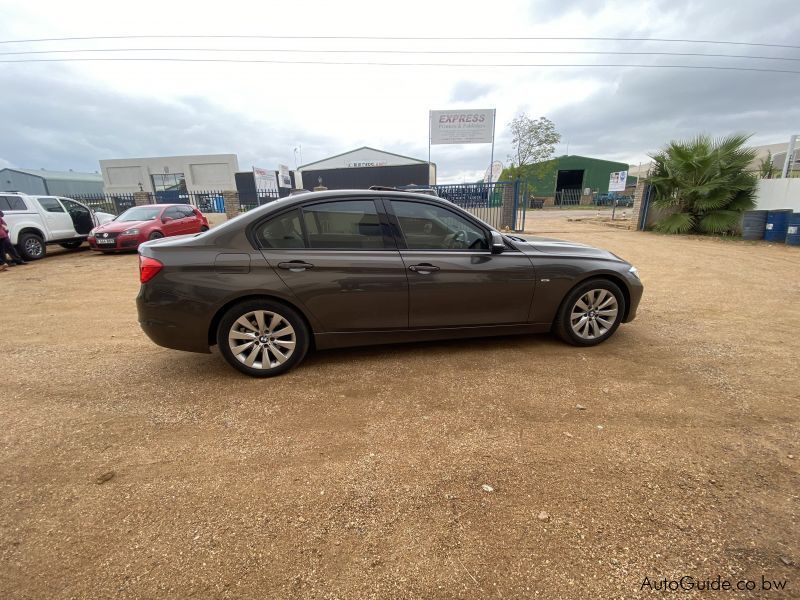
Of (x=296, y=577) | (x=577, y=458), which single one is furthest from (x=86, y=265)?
(x=577, y=458)

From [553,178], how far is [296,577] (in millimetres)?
48527

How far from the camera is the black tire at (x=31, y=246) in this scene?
9.88 metres

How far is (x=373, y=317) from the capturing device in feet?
10.8

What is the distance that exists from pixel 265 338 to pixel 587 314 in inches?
121

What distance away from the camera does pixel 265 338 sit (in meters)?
3.17

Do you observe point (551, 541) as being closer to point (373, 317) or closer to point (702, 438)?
point (702, 438)

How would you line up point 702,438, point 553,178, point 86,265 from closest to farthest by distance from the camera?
1. point 702,438
2. point 86,265
3. point 553,178

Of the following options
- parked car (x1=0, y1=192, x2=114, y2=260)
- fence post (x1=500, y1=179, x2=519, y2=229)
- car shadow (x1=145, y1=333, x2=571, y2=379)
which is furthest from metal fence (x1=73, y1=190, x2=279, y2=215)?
car shadow (x1=145, y1=333, x2=571, y2=379)

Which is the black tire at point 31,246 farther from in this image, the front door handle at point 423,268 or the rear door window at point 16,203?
the front door handle at point 423,268

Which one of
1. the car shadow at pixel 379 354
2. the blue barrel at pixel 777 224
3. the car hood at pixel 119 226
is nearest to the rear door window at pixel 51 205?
the car hood at pixel 119 226

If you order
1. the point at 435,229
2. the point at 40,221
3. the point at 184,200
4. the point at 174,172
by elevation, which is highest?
the point at 174,172

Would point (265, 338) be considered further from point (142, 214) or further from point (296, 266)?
point (142, 214)

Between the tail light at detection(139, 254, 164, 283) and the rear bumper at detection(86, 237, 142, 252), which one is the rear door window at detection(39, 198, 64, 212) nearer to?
the rear bumper at detection(86, 237, 142, 252)

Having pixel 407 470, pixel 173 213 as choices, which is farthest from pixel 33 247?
pixel 407 470
